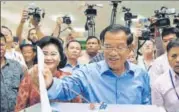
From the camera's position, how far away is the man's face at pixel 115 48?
1.12 meters

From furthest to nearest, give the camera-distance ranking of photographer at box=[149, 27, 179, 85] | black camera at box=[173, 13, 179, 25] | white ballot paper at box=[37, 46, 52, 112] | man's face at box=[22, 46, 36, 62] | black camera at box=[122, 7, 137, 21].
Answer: black camera at box=[122, 7, 137, 21] < black camera at box=[173, 13, 179, 25] < man's face at box=[22, 46, 36, 62] < photographer at box=[149, 27, 179, 85] < white ballot paper at box=[37, 46, 52, 112]

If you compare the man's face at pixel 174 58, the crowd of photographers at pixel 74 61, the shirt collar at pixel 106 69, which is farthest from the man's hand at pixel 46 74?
the man's face at pixel 174 58

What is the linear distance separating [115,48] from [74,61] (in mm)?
1203

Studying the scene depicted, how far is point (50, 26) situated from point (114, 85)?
2.40 meters

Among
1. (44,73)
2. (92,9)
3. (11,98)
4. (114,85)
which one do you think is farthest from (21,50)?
(44,73)

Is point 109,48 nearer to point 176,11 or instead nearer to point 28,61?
point 28,61

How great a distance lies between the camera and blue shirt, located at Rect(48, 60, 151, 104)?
44.8 inches

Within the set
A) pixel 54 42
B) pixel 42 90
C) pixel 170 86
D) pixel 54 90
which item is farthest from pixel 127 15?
pixel 42 90

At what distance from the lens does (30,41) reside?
2.50m

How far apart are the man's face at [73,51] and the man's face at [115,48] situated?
1166 mm

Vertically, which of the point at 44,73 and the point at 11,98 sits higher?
the point at 44,73

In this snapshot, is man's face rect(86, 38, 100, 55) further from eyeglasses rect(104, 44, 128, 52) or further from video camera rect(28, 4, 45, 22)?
eyeglasses rect(104, 44, 128, 52)

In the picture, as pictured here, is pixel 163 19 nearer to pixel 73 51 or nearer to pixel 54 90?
pixel 73 51

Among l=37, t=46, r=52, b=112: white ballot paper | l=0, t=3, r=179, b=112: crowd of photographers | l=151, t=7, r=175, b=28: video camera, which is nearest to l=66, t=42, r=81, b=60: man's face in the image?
l=0, t=3, r=179, b=112: crowd of photographers
